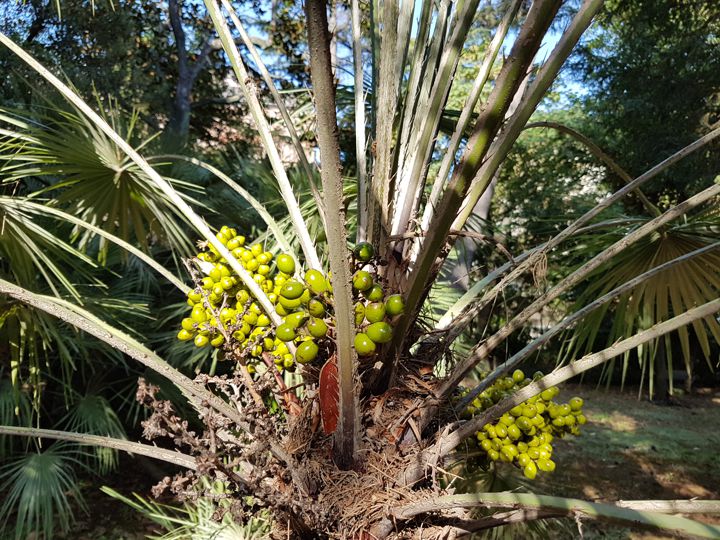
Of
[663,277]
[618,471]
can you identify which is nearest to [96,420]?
[663,277]

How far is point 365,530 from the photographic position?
1.11 m

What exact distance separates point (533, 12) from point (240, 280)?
3.00ft

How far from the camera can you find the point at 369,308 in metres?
1.06

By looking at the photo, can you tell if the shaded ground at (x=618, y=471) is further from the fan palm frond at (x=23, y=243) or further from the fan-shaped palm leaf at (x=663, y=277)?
the fan palm frond at (x=23, y=243)

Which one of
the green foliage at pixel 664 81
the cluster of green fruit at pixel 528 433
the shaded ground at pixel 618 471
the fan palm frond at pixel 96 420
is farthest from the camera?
the green foliage at pixel 664 81

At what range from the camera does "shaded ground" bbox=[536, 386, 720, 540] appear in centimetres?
499

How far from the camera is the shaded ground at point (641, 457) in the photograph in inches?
197

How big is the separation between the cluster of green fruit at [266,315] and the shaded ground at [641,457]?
141 inches

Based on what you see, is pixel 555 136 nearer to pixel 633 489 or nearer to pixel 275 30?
pixel 275 30

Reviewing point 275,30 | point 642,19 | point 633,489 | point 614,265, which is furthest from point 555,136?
point 614,265

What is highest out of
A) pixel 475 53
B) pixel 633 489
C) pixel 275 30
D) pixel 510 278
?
pixel 475 53

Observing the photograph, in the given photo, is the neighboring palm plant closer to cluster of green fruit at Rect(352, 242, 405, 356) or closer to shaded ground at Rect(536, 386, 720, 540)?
cluster of green fruit at Rect(352, 242, 405, 356)

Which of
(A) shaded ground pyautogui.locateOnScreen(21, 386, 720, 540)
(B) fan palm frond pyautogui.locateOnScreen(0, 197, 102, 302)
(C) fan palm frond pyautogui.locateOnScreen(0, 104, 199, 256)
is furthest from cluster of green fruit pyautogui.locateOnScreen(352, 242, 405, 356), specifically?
(A) shaded ground pyautogui.locateOnScreen(21, 386, 720, 540)

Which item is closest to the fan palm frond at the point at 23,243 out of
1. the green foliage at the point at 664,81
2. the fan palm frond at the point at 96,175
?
the fan palm frond at the point at 96,175
